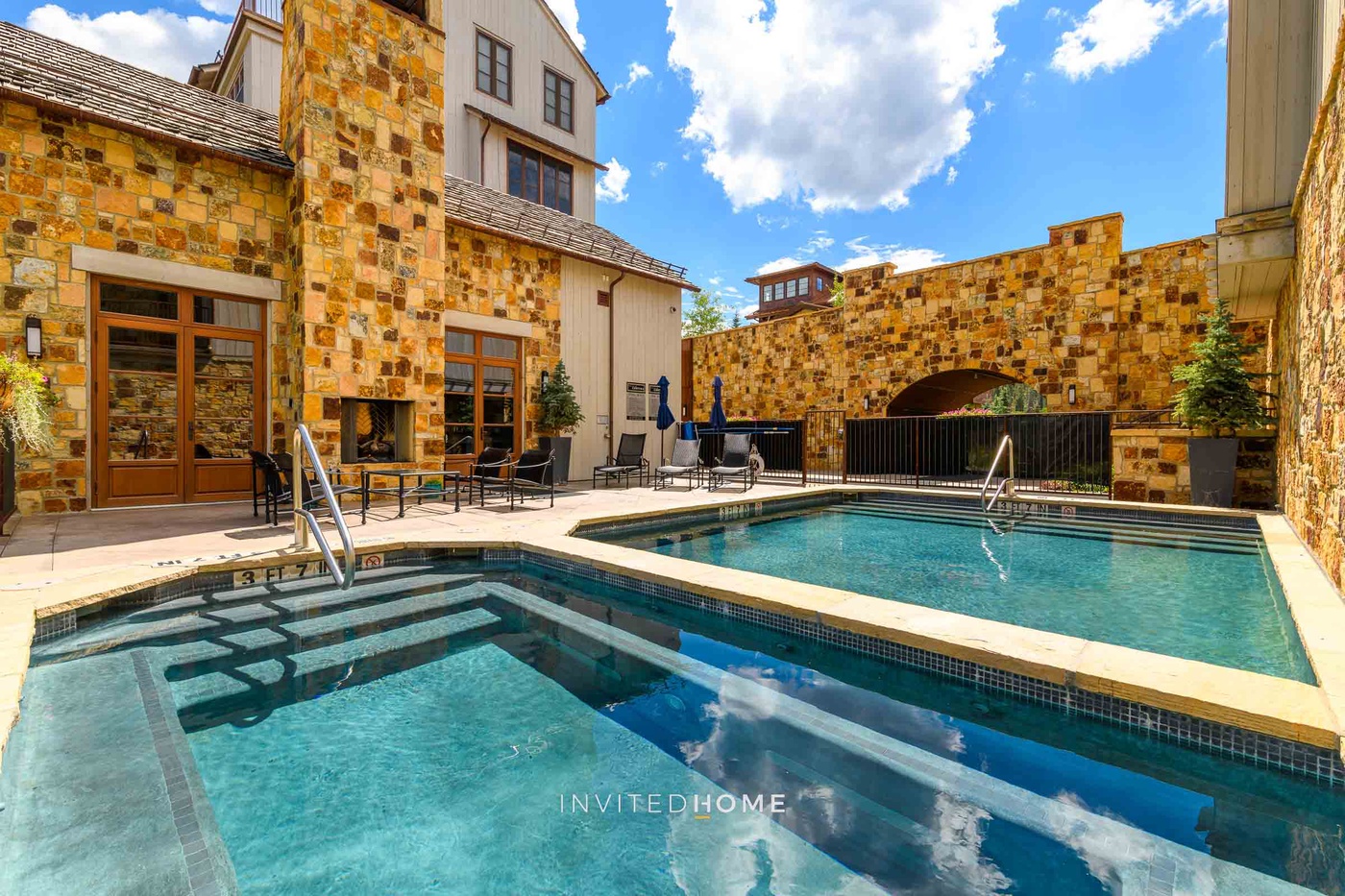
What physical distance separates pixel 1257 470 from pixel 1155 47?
10.7m

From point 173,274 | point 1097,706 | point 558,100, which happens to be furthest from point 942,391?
point 173,274

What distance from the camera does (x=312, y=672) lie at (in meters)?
2.72

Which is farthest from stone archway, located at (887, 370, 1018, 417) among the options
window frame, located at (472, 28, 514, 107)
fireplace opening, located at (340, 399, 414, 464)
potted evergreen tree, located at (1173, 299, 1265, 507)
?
window frame, located at (472, 28, 514, 107)

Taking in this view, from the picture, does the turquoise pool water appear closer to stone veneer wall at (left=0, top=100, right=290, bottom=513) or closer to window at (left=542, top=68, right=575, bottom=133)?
stone veneer wall at (left=0, top=100, right=290, bottom=513)

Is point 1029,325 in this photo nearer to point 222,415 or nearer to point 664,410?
point 664,410

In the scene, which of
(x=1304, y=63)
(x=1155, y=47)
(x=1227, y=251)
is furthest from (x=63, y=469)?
(x=1155, y=47)

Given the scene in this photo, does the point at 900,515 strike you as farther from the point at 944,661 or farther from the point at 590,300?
the point at 590,300

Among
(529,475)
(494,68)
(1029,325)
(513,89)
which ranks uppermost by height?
(494,68)

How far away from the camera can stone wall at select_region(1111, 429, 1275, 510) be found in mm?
6949

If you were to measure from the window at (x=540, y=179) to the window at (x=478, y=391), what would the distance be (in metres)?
5.19

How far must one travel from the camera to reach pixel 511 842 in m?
1.65

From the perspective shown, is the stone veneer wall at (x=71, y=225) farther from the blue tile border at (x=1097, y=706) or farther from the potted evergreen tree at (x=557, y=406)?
the blue tile border at (x=1097, y=706)

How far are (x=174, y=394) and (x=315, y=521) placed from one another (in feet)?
14.5

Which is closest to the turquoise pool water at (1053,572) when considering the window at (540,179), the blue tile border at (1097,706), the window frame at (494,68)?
the blue tile border at (1097,706)
